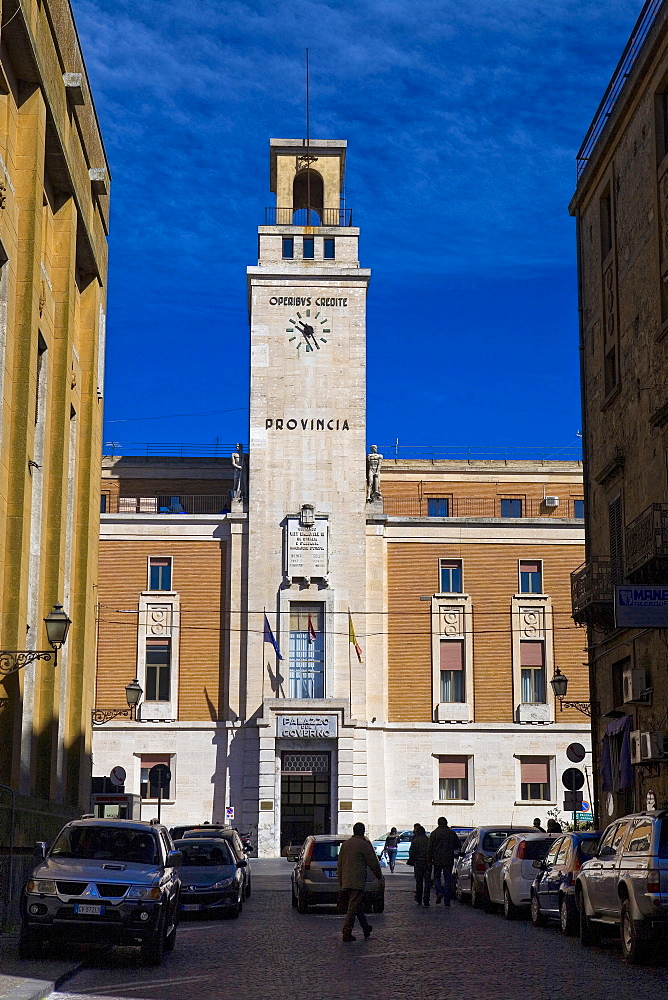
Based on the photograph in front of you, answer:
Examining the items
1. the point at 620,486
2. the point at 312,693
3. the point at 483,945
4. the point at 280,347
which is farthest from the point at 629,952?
the point at 280,347

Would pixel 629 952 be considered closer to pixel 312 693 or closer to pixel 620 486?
pixel 620 486

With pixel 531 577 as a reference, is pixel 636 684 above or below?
below

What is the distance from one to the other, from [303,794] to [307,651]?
5.42 m

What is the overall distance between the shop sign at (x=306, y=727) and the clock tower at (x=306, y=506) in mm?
38

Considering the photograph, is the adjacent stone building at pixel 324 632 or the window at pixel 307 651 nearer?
the adjacent stone building at pixel 324 632

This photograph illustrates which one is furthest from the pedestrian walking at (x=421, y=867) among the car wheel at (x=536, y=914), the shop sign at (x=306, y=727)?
the shop sign at (x=306, y=727)

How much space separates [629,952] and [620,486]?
54.1ft

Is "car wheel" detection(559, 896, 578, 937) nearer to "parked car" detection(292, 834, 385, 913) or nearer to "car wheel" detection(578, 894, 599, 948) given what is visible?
"car wheel" detection(578, 894, 599, 948)

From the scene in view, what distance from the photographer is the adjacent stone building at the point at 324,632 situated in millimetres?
52719

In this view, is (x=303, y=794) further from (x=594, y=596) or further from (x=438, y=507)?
(x=594, y=596)

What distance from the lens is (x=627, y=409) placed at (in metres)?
30.2

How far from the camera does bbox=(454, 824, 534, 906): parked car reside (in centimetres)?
2703

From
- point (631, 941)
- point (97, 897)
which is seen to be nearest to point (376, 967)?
point (631, 941)

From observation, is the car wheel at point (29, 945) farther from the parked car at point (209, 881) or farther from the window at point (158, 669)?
the window at point (158, 669)
